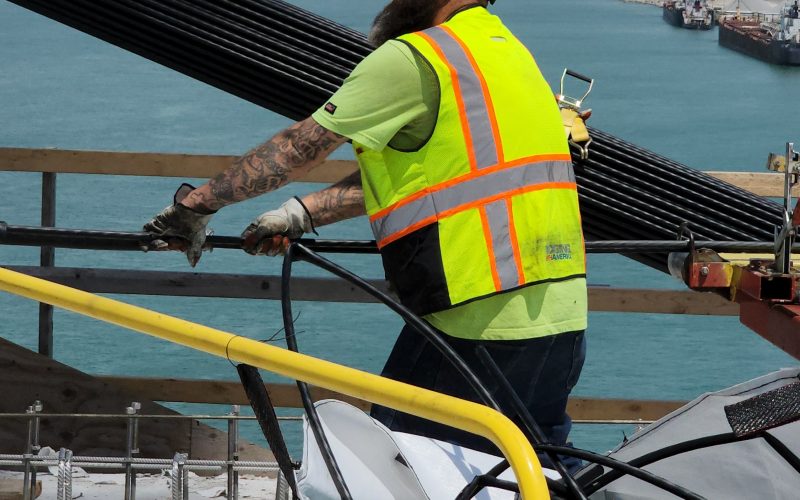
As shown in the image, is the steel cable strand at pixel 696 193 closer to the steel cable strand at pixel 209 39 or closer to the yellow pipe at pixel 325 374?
the steel cable strand at pixel 209 39

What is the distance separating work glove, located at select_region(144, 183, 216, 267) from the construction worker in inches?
6.7

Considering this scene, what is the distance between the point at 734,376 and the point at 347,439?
49.6ft

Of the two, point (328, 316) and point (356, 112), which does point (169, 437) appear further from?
point (328, 316)

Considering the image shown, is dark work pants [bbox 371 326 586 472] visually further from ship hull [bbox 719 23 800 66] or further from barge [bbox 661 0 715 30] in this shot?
barge [bbox 661 0 715 30]

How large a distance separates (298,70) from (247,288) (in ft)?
3.72

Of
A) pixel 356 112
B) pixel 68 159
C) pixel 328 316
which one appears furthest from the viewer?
pixel 328 316

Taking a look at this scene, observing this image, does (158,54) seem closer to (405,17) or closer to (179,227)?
(179,227)

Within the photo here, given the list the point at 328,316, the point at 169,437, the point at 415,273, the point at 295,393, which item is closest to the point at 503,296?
the point at 415,273

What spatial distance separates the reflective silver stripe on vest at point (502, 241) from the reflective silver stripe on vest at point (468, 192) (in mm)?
31

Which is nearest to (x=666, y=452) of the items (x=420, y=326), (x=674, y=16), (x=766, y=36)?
(x=420, y=326)

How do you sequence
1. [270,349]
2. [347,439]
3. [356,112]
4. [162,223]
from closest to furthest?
[270,349]
[347,439]
[356,112]
[162,223]

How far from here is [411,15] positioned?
257cm

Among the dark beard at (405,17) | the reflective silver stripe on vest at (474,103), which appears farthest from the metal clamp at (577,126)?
the reflective silver stripe on vest at (474,103)

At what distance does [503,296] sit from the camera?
2412 mm
